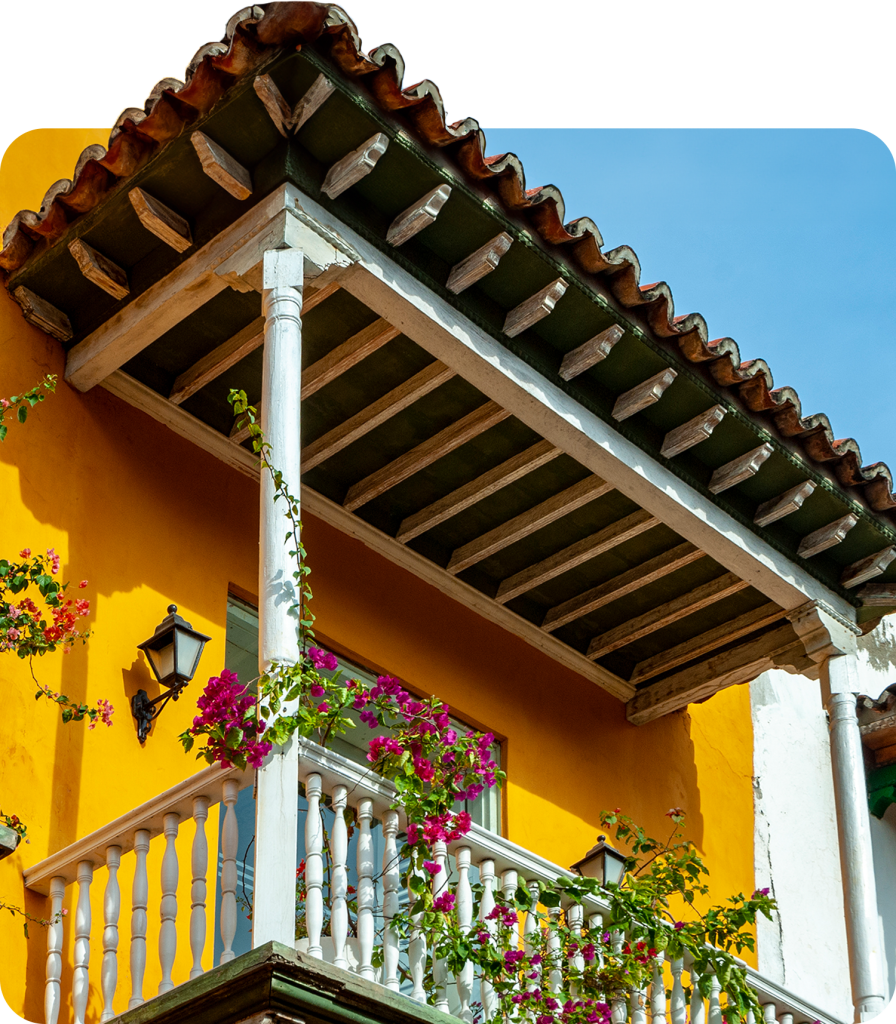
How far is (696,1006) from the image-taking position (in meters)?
6.14

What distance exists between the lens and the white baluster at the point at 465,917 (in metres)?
5.22

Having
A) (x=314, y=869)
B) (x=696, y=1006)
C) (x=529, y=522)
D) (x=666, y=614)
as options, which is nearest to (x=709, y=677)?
(x=666, y=614)

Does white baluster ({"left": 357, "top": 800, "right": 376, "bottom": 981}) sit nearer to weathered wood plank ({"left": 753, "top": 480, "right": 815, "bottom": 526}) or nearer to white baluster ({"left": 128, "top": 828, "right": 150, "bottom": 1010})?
white baluster ({"left": 128, "top": 828, "right": 150, "bottom": 1010})

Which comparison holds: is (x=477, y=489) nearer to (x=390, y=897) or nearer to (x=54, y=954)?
(x=390, y=897)

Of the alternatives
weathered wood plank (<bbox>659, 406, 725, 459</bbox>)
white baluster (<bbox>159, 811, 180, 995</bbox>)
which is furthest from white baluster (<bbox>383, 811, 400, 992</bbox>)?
weathered wood plank (<bbox>659, 406, 725, 459</bbox>)

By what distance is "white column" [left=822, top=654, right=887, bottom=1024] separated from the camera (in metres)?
6.90

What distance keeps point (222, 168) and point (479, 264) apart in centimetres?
107

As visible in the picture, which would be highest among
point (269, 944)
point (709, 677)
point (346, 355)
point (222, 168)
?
point (222, 168)

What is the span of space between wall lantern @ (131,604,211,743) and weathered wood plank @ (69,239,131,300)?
1.34m

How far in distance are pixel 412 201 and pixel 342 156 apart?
0.33 metres

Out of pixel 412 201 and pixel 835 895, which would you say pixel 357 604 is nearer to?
pixel 412 201

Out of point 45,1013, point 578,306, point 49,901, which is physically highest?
point 578,306

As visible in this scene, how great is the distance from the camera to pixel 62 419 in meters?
6.71

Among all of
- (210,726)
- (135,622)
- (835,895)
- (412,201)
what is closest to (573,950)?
(210,726)
